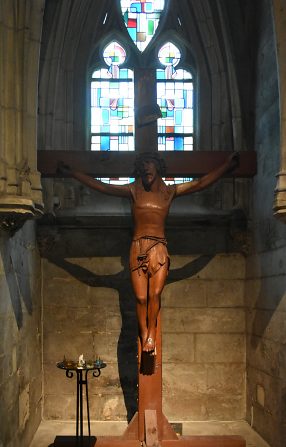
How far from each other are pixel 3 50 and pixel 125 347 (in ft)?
11.7

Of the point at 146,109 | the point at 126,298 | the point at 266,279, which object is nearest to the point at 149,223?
the point at 146,109

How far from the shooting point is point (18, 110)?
493 cm

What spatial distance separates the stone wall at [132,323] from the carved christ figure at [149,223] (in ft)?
5.68

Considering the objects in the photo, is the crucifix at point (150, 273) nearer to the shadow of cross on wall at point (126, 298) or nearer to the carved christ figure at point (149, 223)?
the carved christ figure at point (149, 223)

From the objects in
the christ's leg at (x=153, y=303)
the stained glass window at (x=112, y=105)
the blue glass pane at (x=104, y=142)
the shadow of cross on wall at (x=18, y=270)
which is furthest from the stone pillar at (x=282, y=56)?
the blue glass pane at (x=104, y=142)

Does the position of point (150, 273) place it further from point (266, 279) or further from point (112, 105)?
point (112, 105)

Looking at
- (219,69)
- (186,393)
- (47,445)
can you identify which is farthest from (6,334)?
(219,69)

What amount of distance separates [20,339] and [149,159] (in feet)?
6.37

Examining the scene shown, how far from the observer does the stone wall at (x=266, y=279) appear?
5.85 meters

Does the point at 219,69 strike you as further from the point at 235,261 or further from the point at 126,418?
the point at 126,418

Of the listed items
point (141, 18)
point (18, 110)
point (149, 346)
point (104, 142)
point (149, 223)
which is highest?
point (141, 18)

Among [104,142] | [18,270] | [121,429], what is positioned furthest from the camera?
[104,142]

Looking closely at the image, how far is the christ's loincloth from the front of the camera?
538 centimetres

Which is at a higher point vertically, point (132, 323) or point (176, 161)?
point (176, 161)
